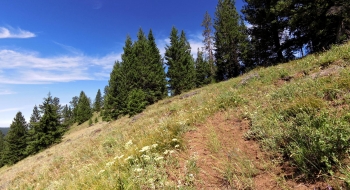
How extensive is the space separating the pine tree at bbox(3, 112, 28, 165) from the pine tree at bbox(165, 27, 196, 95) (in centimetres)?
3480

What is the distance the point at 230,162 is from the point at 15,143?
51.9 m

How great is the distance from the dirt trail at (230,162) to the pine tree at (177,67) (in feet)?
96.9

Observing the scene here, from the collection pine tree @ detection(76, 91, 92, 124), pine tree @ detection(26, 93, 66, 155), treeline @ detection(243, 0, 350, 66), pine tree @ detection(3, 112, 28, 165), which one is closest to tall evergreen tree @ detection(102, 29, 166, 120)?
pine tree @ detection(26, 93, 66, 155)

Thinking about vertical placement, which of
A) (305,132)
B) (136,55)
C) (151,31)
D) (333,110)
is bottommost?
(305,132)

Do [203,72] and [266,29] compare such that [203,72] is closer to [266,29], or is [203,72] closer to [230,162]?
[266,29]

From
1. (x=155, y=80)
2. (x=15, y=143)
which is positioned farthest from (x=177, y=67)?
(x=15, y=143)

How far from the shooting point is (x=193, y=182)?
2.89 meters

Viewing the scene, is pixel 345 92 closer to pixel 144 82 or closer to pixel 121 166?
pixel 121 166

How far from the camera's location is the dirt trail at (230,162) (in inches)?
104

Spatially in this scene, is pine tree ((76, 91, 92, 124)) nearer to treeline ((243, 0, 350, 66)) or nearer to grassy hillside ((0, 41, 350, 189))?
treeline ((243, 0, 350, 66))

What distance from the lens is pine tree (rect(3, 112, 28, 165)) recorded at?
38.5 m

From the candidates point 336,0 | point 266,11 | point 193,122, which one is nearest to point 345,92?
point 193,122

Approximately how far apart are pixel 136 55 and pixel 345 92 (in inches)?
1342

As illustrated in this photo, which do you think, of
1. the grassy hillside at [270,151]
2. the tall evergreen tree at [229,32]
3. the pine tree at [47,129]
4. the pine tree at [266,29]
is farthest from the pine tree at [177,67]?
the grassy hillside at [270,151]
